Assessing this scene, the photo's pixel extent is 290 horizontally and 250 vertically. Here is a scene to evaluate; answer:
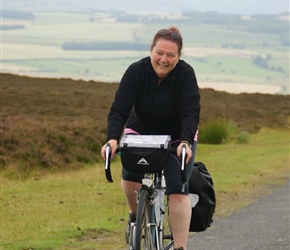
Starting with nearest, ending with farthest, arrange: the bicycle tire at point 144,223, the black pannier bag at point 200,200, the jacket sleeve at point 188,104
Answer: the bicycle tire at point 144,223, the jacket sleeve at point 188,104, the black pannier bag at point 200,200

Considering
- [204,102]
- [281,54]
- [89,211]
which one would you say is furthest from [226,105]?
[281,54]

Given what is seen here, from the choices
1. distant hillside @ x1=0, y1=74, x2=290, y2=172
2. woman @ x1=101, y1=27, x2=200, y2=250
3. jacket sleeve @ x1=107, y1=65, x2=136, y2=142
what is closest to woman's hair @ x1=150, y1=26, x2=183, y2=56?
woman @ x1=101, y1=27, x2=200, y2=250

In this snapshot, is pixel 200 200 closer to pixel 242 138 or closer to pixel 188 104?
pixel 188 104

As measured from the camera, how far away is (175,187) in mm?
6129

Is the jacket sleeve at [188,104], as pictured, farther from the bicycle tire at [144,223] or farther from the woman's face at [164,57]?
the bicycle tire at [144,223]

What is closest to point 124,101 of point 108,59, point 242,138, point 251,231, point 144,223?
point 144,223

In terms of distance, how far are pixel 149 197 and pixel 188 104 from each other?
2.25 ft

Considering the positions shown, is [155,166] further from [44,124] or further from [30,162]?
[44,124]

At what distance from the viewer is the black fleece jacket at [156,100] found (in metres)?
6.10

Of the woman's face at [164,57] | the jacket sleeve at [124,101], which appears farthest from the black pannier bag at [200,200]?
the woman's face at [164,57]

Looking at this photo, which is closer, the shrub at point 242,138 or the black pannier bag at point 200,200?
the black pannier bag at point 200,200

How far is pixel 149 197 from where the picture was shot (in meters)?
6.00

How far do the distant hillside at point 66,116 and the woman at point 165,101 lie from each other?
967cm

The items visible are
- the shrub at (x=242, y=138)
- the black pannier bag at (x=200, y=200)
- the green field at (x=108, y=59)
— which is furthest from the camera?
the green field at (x=108, y=59)
